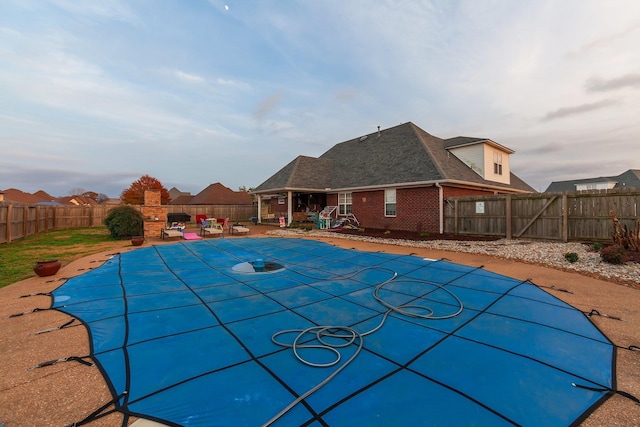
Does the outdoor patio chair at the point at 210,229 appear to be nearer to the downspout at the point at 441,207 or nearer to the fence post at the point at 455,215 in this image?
the downspout at the point at 441,207

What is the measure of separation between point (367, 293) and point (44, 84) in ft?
46.1

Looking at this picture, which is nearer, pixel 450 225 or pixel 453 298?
pixel 453 298

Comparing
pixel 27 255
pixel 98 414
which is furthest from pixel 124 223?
pixel 98 414

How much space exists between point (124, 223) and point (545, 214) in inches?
751

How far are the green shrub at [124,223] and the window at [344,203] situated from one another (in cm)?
1160

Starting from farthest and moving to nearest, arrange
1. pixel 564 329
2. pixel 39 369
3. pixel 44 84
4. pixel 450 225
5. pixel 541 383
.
Result: pixel 450 225 < pixel 44 84 < pixel 564 329 < pixel 39 369 < pixel 541 383

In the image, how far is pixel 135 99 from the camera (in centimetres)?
1266

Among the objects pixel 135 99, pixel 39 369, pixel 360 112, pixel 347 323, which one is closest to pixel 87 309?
pixel 39 369

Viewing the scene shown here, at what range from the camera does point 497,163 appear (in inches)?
648

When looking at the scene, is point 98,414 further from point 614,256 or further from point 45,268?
point 614,256

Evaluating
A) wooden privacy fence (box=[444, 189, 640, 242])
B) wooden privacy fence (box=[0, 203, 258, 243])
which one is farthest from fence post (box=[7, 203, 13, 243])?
wooden privacy fence (box=[444, 189, 640, 242])

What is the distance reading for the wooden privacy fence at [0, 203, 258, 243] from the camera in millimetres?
11387

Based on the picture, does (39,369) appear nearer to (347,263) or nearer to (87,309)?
(87,309)

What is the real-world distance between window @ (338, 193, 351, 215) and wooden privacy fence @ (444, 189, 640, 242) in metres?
6.12
